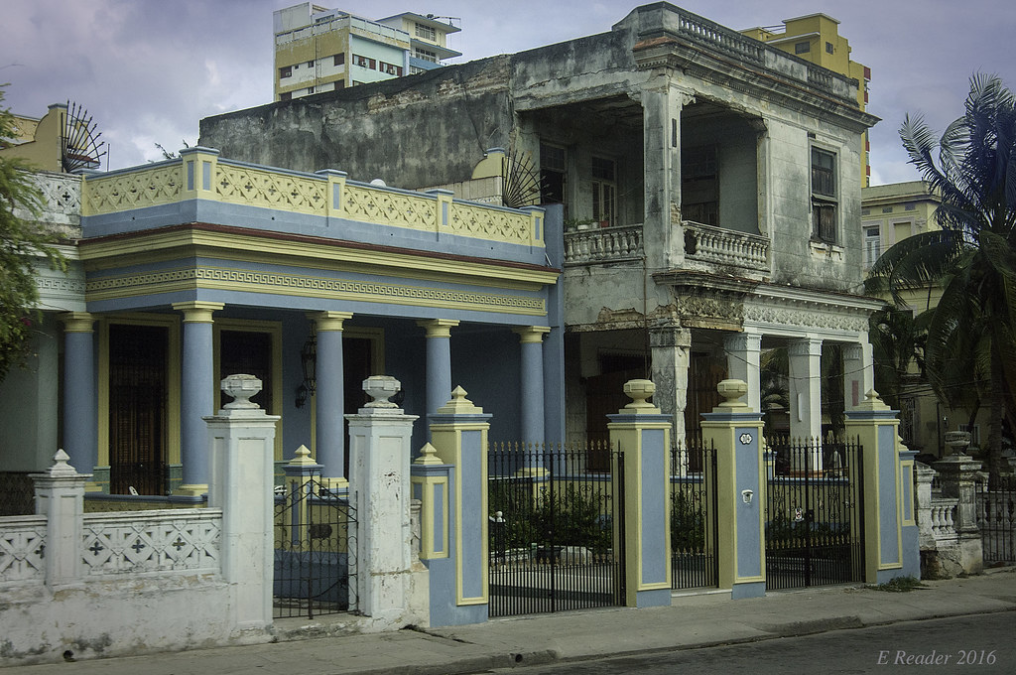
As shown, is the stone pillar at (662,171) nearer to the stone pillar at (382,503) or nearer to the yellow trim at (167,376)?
the yellow trim at (167,376)

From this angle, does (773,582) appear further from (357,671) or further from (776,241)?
(776,241)

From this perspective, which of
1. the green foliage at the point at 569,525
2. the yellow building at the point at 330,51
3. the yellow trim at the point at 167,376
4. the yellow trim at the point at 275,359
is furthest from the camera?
the yellow building at the point at 330,51

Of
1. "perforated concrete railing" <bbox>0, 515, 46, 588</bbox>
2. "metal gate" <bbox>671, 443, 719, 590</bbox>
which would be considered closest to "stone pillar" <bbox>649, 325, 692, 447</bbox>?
"metal gate" <bbox>671, 443, 719, 590</bbox>

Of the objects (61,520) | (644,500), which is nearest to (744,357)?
(644,500)

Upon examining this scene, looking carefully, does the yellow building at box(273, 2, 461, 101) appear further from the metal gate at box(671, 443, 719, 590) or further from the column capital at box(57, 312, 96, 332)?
the metal gate at box(671, 443, 719, 590)

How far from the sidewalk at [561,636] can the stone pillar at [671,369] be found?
17.4ft

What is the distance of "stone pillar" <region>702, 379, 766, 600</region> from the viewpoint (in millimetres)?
14539

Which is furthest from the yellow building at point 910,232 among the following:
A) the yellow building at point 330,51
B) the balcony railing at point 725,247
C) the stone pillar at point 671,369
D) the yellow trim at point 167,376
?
the yellow building at point 330,51

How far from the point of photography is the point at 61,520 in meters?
10.1

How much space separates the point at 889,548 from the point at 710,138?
9.99 meters

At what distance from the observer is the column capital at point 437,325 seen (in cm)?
1980

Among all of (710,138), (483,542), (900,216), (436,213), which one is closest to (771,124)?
(710,138)

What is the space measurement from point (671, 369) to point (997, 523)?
207 inches

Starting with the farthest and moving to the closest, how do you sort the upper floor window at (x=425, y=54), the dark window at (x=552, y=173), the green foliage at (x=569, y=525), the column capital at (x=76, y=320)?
the upper floor window at (x=425, y=54) < the dark window at (x=552, y=173) < the column capital at (x=76, y=320) < the green foliage at (x=569, y=525)
